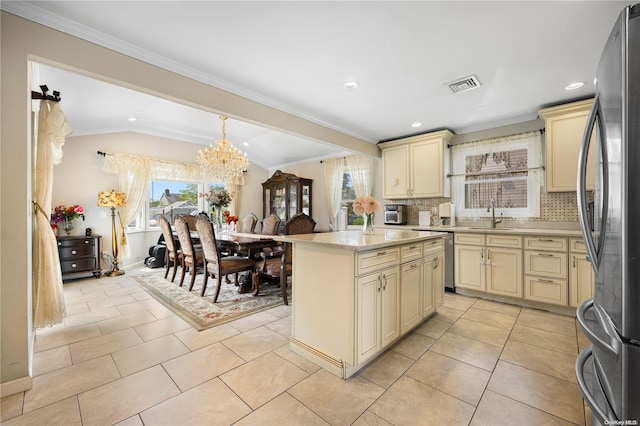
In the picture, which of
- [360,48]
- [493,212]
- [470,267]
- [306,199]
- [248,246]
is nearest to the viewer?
[360,48]

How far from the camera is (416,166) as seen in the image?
4480 mm

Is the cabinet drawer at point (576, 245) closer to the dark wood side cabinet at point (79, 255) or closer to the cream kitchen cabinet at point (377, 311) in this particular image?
the cream kitchen cabinet at point (377, 311)

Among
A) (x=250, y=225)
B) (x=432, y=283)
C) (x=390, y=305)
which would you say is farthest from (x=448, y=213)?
(x=250, y=225)

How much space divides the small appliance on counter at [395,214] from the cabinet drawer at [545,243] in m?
1.80

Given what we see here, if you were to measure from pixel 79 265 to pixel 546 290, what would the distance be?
6831mm

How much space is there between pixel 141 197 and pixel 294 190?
3.17 meters

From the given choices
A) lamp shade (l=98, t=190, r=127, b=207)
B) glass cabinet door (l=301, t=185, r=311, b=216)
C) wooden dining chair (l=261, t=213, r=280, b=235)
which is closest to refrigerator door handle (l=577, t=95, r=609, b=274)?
wooden dining chair (l=261, t=213, r=280, b=235)

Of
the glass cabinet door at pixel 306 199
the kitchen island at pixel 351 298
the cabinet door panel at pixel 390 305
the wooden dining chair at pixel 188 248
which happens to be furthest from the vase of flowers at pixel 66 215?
the cabinet door panel at pixel 390 305

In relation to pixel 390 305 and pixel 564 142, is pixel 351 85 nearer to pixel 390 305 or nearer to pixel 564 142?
pixel 390 305

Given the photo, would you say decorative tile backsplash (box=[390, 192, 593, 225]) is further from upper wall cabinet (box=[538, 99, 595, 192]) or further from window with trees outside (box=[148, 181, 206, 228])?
window with trees outside (box=[148, 181, 206, 228])

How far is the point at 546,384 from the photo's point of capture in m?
1.80

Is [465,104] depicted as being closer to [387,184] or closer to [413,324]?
[387,184]

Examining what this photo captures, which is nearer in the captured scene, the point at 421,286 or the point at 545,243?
the point at 421,286

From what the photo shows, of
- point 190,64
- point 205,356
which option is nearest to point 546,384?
point 205,356
